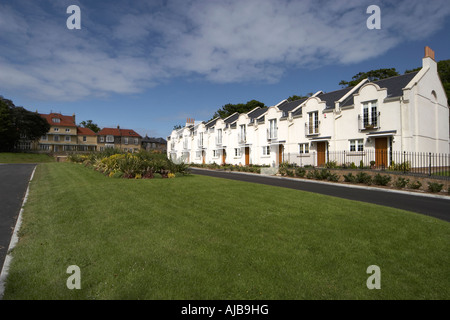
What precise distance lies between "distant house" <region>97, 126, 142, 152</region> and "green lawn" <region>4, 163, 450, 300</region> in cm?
7633

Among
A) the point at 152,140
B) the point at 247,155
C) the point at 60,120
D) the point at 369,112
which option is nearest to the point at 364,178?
the point at 369,112

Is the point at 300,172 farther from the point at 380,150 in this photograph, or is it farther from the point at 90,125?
the point at 90,125

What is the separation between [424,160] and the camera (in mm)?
19703

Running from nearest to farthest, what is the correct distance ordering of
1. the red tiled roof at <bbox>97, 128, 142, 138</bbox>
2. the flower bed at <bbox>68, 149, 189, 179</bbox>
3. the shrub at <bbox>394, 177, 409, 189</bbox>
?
the flower bed at <bbox>68, 149, 189, 179</bbox> → the shrub at <bbox>394, 177, 409, 189</bbox> → the red tiled roof at <bbox>97, 128, 142, 138</bbox>

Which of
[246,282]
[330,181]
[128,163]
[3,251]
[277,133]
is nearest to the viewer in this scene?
[246,282]

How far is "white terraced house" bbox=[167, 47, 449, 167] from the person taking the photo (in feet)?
65.3

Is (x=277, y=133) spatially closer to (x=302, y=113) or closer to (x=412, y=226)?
(x=302, y=113)

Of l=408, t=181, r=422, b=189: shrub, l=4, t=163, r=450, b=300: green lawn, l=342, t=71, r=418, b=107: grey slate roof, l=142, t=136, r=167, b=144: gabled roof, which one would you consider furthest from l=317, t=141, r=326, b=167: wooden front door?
l=142, t=136, r=167, b=144: gabled roof

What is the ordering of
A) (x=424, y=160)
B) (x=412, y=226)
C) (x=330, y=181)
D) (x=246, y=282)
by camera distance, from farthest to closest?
(x=424, y=160), (x=330, y=181), (x=412, y=226), (x=246, y=282)

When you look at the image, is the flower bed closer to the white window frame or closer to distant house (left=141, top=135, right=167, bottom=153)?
the white window frame

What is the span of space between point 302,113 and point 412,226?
22483mm

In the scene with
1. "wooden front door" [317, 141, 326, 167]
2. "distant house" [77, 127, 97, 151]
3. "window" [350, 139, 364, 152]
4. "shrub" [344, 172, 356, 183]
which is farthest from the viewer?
"distant house" [77, 127, 97, 151]

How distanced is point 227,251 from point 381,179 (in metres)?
14.5
